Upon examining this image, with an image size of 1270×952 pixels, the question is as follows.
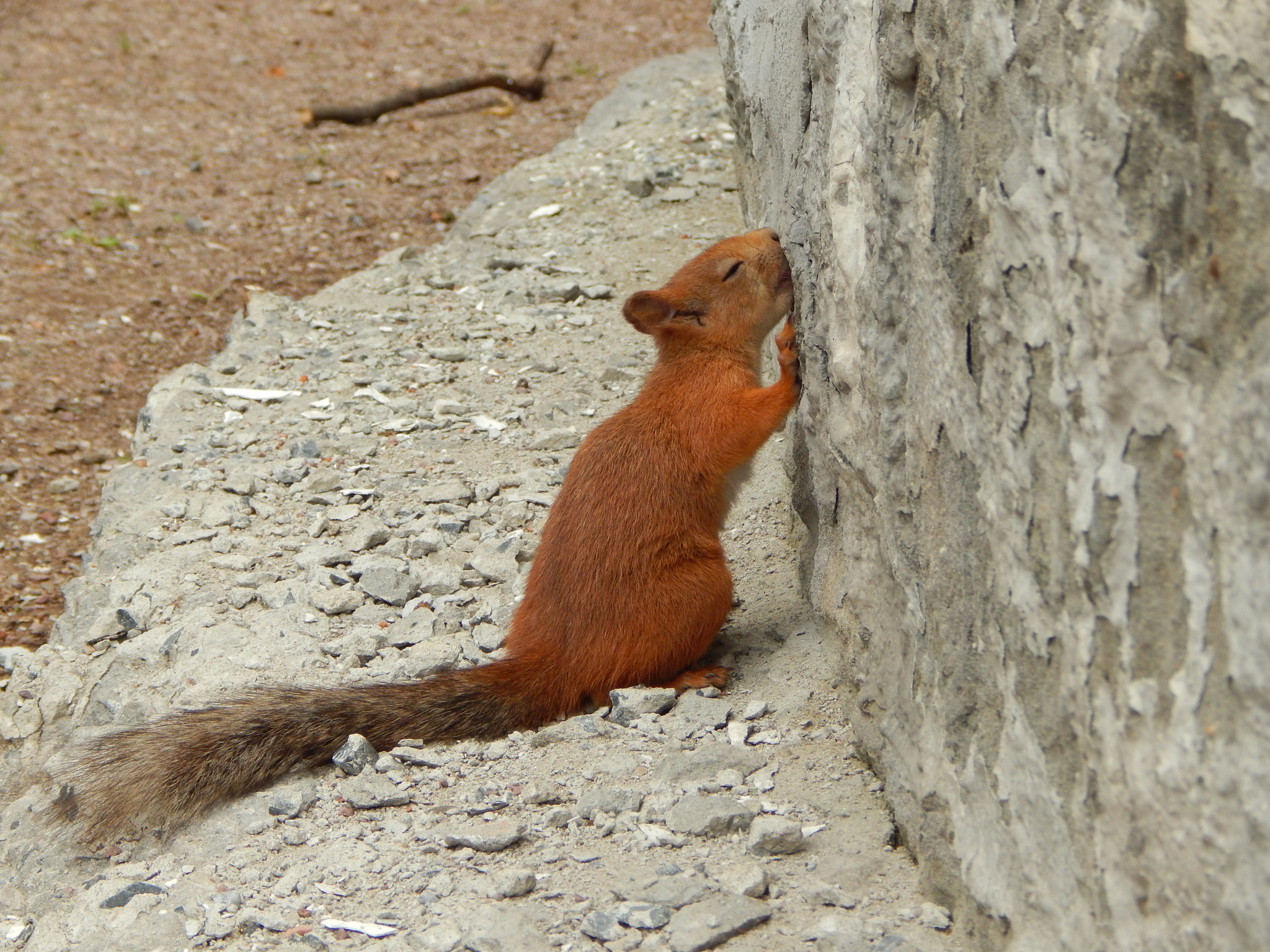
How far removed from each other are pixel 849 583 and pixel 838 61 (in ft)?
4.05

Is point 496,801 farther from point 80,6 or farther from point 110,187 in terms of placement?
point 80,6

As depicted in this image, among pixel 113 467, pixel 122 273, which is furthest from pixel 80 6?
pixel 113 467

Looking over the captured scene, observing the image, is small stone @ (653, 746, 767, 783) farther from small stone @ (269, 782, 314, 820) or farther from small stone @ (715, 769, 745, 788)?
small stone @ (269, 782, 314, 820)

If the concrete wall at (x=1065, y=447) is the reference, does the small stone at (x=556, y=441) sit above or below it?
below

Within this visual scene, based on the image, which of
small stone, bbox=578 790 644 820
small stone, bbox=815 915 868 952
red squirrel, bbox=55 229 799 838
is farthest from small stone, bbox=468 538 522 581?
small stone, bbox=815 915 868 952

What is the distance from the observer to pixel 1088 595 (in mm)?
1811

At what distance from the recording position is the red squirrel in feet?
10.2

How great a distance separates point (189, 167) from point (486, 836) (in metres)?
7.45

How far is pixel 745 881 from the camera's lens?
2514 millimetres

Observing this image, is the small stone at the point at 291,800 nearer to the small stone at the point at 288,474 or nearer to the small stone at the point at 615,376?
the small stone at the point at 288,474

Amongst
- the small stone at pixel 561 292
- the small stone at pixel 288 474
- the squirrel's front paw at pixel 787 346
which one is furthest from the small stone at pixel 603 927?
the small stone at pixel 561 292

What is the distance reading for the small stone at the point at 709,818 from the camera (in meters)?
2.74

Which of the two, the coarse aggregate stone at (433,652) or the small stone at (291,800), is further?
the small stone at (291,800)

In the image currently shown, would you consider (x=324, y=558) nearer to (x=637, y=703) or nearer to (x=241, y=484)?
(x=241, y=484)
